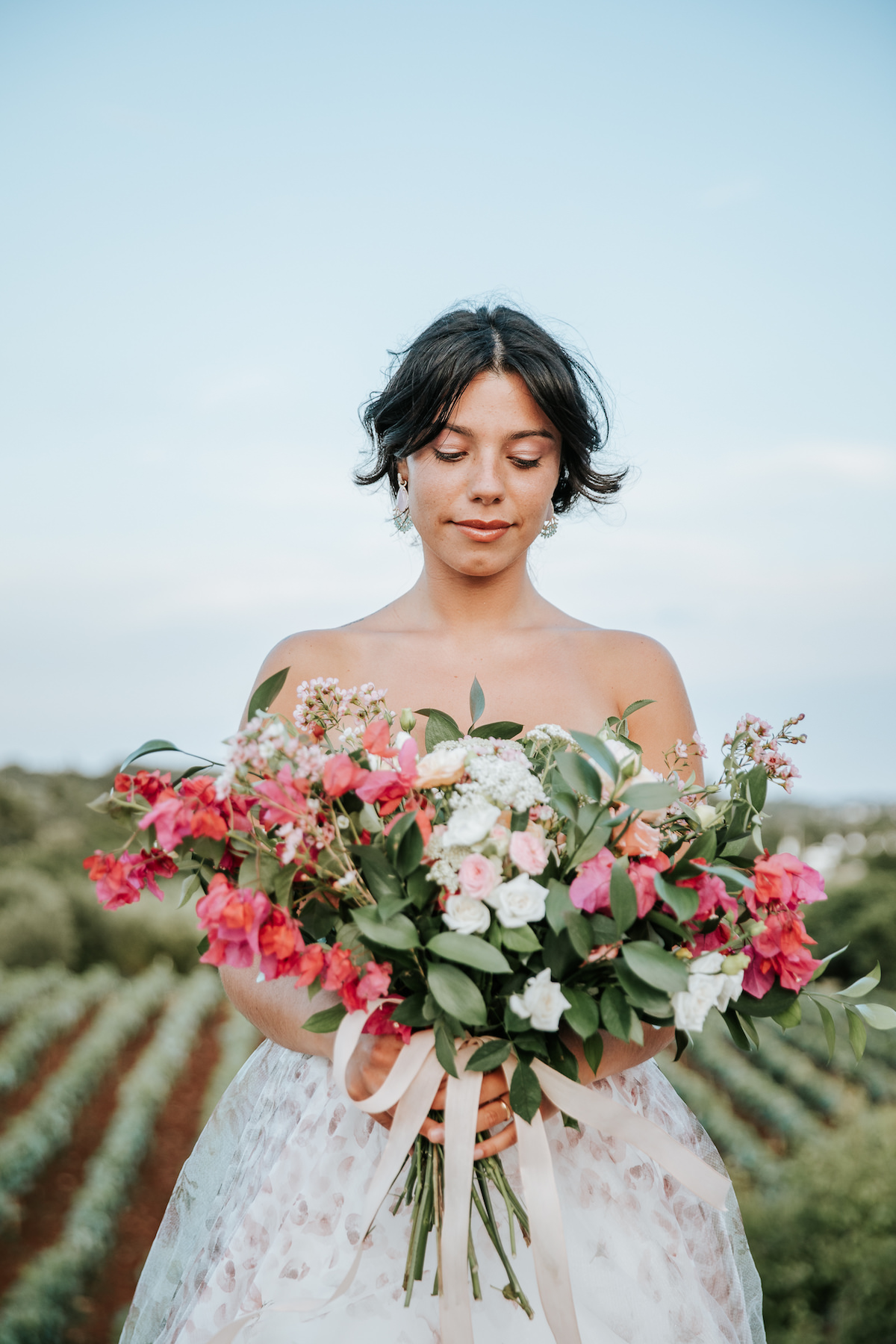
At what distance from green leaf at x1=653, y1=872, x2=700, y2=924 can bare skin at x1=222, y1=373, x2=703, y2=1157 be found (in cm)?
82

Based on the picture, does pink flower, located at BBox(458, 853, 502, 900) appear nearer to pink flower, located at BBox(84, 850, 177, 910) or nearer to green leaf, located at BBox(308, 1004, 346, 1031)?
green leaf, located at BBox(308, 1004, 346, 1031)

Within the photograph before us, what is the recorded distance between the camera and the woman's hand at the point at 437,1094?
1.55 meters

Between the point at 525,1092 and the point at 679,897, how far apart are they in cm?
37

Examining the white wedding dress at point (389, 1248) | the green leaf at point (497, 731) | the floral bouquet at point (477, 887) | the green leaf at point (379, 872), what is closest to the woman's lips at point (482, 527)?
the green leaf at point (497, 731)

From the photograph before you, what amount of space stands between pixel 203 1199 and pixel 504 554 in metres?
1.53

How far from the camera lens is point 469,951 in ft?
4.21

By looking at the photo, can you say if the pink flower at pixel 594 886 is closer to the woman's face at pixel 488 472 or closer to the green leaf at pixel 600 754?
the green leaf at pixel 600 754

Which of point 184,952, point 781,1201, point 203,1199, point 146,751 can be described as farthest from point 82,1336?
point 184,952

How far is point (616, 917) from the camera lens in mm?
1283

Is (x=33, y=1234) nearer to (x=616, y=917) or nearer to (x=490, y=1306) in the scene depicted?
(x=490, y=1306)

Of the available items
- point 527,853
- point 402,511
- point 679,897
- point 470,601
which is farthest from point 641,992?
point 402,511

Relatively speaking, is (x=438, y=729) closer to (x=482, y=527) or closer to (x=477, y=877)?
(x=477, y=877)

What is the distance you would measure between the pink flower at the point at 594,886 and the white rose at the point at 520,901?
5 cm

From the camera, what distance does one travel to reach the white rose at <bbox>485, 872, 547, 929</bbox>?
129 cm
